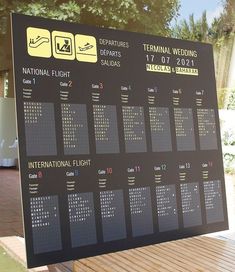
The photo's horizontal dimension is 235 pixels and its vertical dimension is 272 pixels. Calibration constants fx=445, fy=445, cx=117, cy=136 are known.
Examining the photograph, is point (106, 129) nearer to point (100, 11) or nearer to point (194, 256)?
point (194, 256)

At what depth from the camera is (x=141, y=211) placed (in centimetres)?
138

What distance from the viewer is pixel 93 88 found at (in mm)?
1340

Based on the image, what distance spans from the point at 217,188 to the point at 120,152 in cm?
42

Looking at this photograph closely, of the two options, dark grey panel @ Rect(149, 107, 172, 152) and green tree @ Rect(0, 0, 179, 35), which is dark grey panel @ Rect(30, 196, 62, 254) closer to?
dark grey panel @ Rect(149, 107, 172, 152)

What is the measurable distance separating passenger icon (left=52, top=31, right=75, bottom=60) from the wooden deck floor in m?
0.62

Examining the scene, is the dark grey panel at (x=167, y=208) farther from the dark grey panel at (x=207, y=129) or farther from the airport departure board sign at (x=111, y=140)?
the dark grey panel at (x=207, y=129)

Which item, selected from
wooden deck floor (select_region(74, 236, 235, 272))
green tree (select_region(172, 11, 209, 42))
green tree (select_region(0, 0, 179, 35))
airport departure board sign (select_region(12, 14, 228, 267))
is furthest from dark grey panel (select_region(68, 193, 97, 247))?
green tree (select_region(172, 11, 209, 42))

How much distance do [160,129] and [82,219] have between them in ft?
1.32

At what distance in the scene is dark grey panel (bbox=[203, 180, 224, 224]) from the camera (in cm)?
154

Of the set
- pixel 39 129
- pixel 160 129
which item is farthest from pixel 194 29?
pixel 39 129

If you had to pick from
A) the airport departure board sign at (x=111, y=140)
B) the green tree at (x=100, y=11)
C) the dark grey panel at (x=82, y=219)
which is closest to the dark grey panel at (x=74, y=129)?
the airport departure board sign at (x=111, y=140)

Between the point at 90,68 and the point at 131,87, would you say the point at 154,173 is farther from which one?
the point at 90,68

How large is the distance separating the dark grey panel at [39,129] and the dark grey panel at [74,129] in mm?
38

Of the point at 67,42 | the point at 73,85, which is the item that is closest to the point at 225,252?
the point at 73,85
